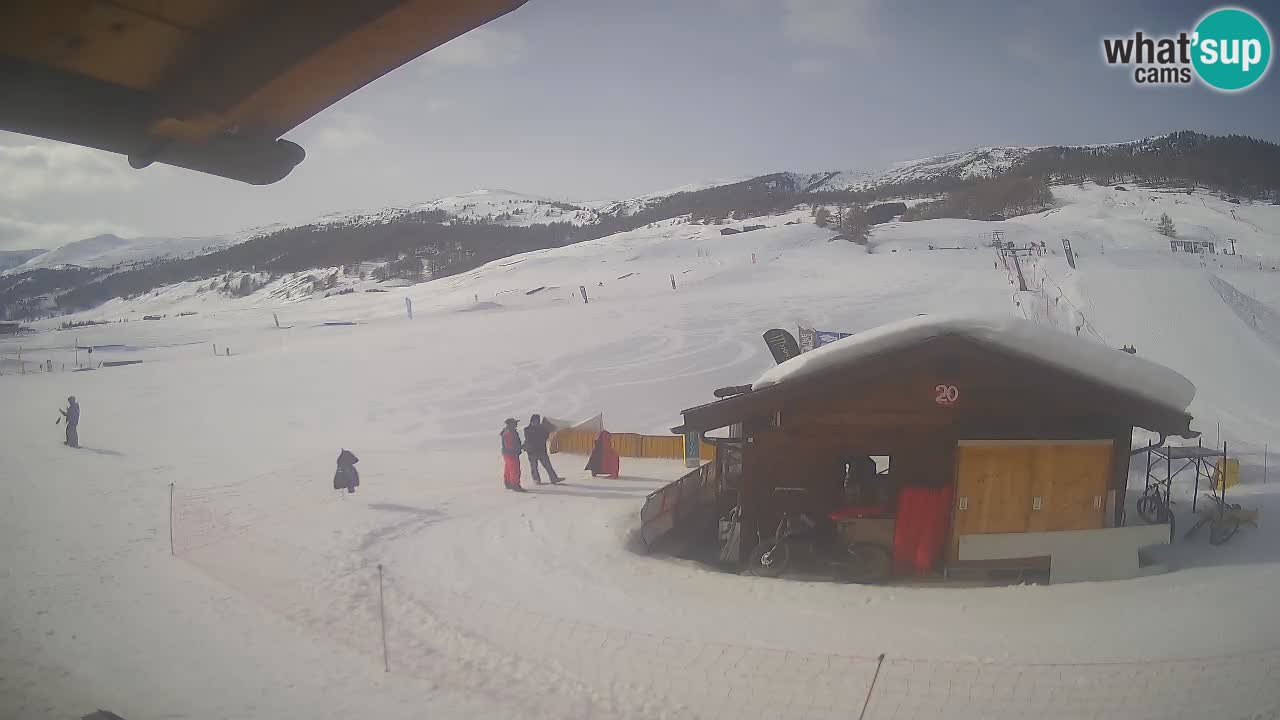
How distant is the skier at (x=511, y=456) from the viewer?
15175 mm

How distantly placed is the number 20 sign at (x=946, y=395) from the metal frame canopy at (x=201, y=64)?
8990 mm

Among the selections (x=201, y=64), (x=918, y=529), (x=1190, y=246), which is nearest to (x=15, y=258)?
(x=201, y=64)

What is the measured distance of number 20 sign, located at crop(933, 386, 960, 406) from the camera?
382 inches

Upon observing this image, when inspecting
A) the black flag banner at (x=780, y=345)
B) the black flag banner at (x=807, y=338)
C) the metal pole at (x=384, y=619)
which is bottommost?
the metal pole at (x=384, y=619)

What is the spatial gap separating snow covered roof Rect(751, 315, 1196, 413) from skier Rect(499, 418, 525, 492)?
6.97 metres

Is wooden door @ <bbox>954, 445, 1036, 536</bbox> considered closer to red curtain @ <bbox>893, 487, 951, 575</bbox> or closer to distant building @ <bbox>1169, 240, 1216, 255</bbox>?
red curtain @ <bbox>893, 487, 951, 575</bbox>

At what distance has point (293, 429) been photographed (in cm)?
2275

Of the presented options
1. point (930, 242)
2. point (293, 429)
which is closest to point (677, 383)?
point (293, 429)

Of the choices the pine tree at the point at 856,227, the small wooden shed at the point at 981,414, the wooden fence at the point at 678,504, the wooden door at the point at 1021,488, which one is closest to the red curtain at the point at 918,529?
the small wooden shed at the point at 981,414

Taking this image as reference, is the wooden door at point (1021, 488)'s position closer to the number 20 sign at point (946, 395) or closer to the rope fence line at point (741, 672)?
the number 20 sign at point (946, 395)

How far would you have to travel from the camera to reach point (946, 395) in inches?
383

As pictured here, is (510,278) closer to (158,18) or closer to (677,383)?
(677,383)

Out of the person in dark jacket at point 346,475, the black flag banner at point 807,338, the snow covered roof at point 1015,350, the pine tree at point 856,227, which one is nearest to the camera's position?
the snow covered roof at point 1015,350

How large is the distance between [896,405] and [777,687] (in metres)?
4.75
